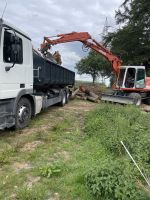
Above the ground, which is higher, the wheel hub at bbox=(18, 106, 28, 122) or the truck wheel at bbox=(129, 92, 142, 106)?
the wheel hub at bbox=(18, 106, 28, 122)

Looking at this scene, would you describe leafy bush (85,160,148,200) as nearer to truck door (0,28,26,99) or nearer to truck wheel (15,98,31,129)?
truck door (0,28,26,99)

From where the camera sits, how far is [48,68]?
10656 millimetres

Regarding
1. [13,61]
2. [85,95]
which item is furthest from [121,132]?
[85,95]

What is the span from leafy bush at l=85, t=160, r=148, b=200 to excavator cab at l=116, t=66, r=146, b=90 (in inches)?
576

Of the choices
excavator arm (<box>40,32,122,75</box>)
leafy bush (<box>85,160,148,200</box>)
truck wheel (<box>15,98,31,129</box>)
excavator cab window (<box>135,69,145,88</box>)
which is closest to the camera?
leafy bush (<box>85,160,148,200</box>)

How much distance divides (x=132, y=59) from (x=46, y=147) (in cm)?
2380

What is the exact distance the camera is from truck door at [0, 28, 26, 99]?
22.7ft

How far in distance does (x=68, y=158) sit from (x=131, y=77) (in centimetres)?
1394

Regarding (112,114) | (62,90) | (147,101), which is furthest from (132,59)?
(112,114)

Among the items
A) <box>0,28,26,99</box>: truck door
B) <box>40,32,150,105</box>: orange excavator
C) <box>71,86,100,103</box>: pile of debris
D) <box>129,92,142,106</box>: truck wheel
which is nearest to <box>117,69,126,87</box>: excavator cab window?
<box>40,32,150,105</box>: orange excavator

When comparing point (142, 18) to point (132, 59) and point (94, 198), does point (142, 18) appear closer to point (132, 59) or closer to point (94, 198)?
point (132, 59)

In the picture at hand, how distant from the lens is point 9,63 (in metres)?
7.13

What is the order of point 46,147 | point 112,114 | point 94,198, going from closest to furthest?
1. point 94,198
2. point 46,147
3. point 112,114

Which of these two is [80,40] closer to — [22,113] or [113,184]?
[22,113]
